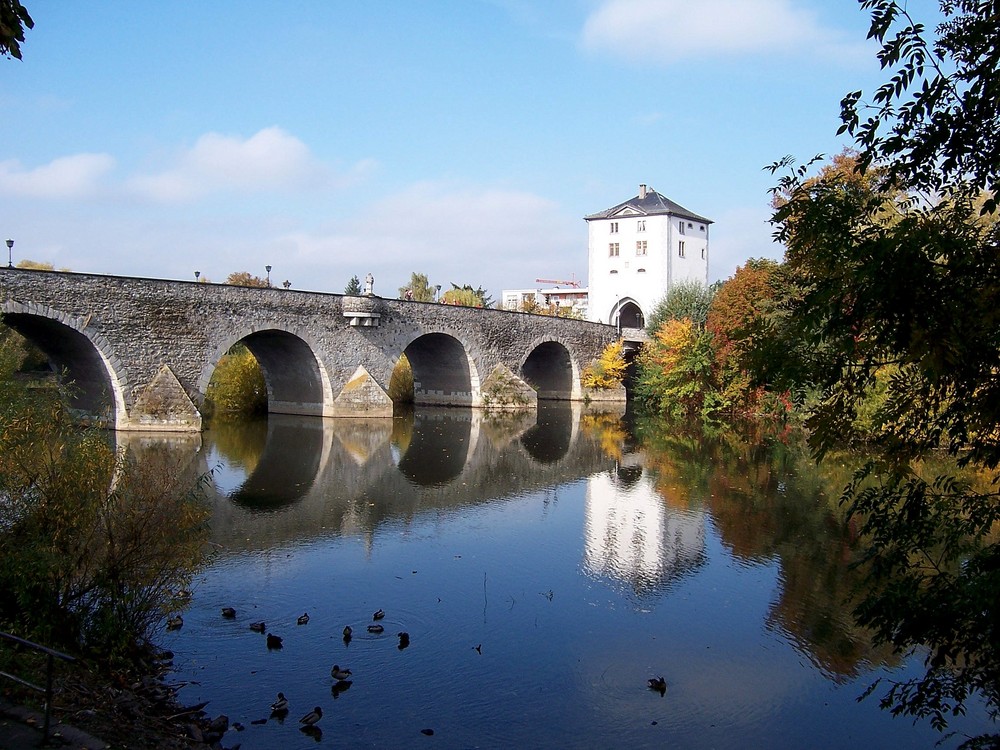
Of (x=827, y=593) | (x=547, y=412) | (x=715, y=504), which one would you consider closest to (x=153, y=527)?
(x=827, y=593)

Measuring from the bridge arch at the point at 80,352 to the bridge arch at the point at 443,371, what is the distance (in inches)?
574

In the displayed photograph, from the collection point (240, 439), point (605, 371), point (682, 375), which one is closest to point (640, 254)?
point (605, 371)

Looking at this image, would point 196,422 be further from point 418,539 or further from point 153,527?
point 153,527

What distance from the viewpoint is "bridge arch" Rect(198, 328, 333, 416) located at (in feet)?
108

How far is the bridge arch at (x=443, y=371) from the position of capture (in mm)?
40250

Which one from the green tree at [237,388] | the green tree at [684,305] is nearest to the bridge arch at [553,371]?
the green tree at [684,305]

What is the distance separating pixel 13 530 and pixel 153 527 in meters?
1.22

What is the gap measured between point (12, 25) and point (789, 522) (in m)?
14.4

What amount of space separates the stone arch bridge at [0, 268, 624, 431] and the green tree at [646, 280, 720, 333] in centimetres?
272

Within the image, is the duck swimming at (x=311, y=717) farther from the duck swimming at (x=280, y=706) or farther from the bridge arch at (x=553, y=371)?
the bridge arch at (x=553, y=371)

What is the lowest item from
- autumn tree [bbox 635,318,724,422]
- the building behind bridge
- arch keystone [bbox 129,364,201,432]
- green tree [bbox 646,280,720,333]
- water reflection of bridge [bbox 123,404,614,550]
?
water reflection of bridge [bbox 123,404,614,550]

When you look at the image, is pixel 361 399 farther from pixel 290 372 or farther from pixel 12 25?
pixel 12 25

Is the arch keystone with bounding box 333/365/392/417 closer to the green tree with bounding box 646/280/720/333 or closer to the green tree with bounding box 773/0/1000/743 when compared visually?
the green tree with bounding box 646/280/720/333

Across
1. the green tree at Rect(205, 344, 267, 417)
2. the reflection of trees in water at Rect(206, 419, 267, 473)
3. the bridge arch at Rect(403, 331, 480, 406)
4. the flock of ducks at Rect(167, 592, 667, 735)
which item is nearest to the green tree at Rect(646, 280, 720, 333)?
the bridge arch at Rect(403, 331, 480, 406)
